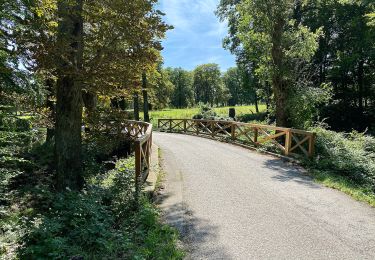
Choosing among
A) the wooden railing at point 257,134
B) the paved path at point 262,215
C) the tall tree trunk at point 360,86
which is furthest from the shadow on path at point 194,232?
the tall tree trunk at point 360,86

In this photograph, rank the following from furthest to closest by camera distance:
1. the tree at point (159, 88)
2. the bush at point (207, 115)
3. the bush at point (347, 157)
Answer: the tree at point (159, 88) → the bush at point (207, 115) → the bush at point (347, 157)

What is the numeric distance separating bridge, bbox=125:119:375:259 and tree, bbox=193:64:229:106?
3097 inches

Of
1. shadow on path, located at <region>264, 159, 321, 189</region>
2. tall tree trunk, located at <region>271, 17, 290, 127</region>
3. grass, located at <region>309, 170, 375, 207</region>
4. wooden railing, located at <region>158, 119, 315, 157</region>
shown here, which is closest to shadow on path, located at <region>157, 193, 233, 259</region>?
shadow on path, located at <region>264, 159, 321, 189</region>

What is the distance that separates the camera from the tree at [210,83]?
8850 centimetres

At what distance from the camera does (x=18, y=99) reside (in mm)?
9094

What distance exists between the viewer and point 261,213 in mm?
6211

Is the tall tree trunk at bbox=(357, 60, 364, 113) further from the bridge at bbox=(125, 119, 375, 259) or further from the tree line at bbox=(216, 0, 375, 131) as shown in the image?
the bridge at bbox=(125, 119, 375, 259)

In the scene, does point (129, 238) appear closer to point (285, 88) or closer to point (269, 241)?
point (269, 241)

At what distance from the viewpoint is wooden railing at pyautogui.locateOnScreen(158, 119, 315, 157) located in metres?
11.2

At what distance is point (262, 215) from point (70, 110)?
16.3 feet

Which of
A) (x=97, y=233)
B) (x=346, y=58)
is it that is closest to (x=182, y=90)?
(x=346, y=58)

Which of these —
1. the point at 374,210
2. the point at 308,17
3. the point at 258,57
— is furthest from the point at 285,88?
the point at 308,17

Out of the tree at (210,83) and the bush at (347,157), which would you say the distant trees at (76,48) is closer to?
the bush at (347,157)

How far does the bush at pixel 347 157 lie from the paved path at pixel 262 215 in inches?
42.7
